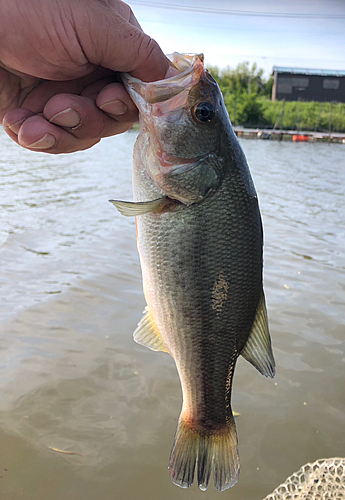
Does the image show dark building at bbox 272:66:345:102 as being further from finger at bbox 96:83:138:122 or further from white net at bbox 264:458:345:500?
finger at bbox 96:83:138:122

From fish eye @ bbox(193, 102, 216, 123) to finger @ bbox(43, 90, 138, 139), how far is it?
0.51m

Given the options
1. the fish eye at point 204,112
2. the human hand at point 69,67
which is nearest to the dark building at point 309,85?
the human hand at point 69,67

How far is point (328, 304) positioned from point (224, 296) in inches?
215

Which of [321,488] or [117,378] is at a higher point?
[321,488]

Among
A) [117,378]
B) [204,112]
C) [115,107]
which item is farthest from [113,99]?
[117,378]

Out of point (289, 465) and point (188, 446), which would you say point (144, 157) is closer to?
Answer: point (188, 446)

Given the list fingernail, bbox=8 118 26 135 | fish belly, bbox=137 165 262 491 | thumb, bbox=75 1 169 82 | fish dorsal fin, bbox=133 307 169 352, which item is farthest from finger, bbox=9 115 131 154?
fish dorsal fin, bbox=133 307 169 352

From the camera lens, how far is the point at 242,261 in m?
1.95

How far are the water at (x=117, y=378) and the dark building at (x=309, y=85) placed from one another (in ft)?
263

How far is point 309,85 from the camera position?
264ft

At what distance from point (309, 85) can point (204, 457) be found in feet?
292

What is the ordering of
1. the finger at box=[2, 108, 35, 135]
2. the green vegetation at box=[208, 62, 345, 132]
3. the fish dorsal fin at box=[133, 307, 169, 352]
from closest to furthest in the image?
the fish dorsal fin at box=[133, 307, 169, 352]
the finger at box=[2, 108, 35, 135]
the green vegetation at box=[208, 62, 345, 132]

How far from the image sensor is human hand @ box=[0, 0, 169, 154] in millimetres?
2031

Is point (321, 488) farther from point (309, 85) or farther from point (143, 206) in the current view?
point (309, 85)
